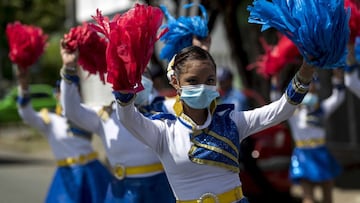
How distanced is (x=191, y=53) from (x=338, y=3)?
0.72 metres

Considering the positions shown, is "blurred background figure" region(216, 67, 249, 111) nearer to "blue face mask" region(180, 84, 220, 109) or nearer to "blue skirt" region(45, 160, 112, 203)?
"blue skirt" region(45, 160, 112, 203)

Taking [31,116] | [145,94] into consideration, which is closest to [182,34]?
[145,94]

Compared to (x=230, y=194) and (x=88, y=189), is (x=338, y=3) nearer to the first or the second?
(x=230, y=194)

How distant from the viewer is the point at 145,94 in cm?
411

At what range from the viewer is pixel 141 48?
306 cm

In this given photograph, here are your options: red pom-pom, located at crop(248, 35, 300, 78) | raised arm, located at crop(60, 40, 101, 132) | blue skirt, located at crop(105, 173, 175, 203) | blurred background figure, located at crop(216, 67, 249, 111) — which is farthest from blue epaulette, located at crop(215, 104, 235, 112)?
blurred background figure, located at crop(216, 67, 249, 111)

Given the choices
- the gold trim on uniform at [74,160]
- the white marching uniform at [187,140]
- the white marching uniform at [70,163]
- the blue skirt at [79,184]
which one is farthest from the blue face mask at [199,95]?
the gold trim on uniform at [74,160]

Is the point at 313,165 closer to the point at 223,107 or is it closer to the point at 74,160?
the point at 74,160

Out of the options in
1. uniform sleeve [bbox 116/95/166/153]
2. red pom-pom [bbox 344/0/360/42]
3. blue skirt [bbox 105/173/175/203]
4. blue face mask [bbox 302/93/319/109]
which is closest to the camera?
uniform sleeve [bbox 116/95/166/153]

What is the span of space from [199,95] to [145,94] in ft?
3.50

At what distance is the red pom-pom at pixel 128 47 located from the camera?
3006 mm

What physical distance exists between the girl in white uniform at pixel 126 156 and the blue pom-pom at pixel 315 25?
1.25 m

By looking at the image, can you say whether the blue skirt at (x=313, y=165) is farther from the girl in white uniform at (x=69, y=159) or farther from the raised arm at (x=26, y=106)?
the raised arm at (x=26, y=106)

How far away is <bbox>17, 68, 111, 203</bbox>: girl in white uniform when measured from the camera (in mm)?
5086
